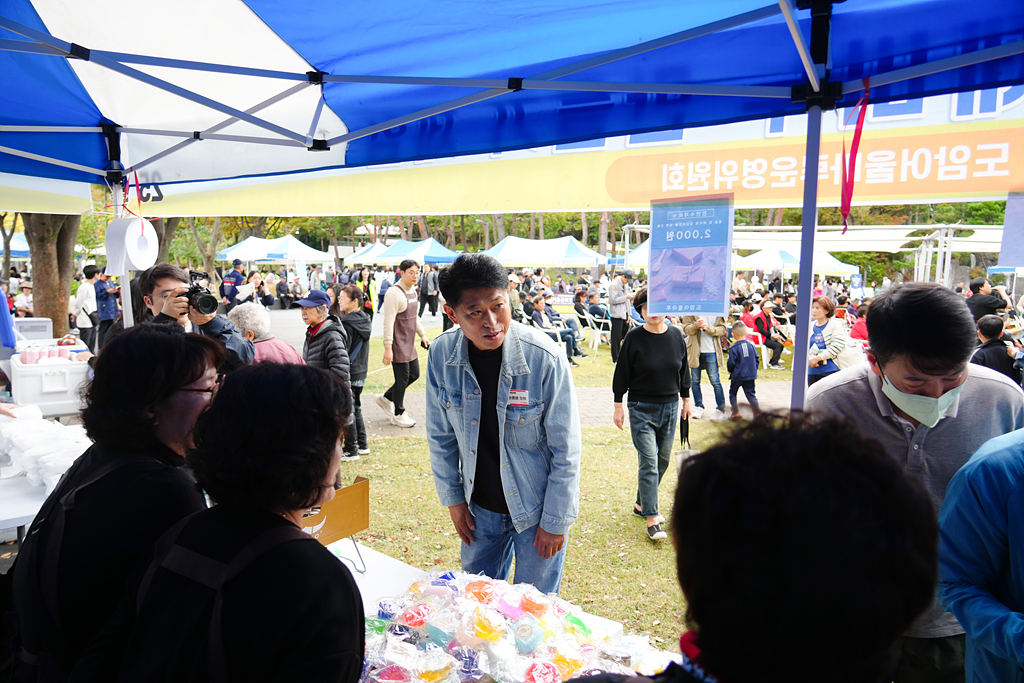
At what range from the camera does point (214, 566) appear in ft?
3.28

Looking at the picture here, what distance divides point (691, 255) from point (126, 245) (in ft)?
11.5

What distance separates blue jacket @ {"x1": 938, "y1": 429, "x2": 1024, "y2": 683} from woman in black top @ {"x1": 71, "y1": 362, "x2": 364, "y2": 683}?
52.6 inches

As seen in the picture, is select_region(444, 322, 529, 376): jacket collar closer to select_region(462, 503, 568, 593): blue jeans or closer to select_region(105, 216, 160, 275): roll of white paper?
select_region(462, 503, 568, 593): blue jeans

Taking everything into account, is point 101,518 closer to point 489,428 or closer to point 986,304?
point 489,428

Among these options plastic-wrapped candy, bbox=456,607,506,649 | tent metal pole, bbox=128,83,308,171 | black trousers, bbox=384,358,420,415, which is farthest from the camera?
black trousers, bbox=384,358,420,415

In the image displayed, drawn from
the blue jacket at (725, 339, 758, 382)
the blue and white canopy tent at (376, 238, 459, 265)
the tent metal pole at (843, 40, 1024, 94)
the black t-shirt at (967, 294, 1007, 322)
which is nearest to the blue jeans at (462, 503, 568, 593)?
the tent metal pole at (843, 40, 1024, 94)

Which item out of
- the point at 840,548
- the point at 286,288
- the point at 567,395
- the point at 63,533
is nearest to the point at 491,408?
the point at 567,395

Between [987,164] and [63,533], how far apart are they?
3205 mm

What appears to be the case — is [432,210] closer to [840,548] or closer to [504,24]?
[504,24]

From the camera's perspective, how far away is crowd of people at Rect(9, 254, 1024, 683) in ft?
2.03

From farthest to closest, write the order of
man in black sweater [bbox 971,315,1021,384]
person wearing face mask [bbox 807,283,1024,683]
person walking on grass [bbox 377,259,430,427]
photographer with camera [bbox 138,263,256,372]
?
1. person walking on grass [bbox 377,259,430,427]
2. man in black sweater [bbox 971,315,1021,384]
3. photographer with camera [bbox 138,263,256,372]
4. person wearing face mask [bbox 807,283,1024,683]

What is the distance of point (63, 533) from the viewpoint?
1.25 metres

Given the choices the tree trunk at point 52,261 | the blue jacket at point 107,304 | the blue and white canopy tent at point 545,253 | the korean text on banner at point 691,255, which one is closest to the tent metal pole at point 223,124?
the korean text on banner at point 691,255

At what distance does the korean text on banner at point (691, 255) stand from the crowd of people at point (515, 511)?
96 centimetres
